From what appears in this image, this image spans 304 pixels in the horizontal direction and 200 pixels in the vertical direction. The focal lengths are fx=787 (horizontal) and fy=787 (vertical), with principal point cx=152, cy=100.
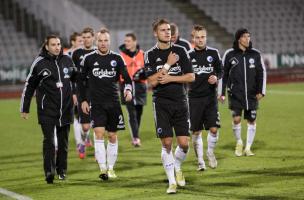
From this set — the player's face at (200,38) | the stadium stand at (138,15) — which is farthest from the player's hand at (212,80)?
the stadium stand at (138,15)

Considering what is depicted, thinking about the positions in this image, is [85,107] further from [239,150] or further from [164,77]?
[239,150]

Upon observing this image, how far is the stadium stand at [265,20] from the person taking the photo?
3712 centimetres

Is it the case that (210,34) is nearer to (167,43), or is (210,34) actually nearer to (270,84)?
(270,84)

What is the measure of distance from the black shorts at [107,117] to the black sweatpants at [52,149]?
486mm

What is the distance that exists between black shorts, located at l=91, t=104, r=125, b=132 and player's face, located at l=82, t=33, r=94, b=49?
8.14 ft

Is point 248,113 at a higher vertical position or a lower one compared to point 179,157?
higher

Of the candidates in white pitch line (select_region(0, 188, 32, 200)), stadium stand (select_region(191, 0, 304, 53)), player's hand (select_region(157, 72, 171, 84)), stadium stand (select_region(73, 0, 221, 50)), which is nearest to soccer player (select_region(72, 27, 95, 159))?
white pitch line (select_region(0, 188, 32, 200))

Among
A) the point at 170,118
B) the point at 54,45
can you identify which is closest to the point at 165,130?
the point at 170,118

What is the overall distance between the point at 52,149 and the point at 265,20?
2801cm

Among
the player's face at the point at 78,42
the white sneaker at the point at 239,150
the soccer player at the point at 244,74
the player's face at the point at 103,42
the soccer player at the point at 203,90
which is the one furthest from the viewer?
the player's face at the point at 78,42

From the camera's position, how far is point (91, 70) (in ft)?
37.4

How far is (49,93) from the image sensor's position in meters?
11.3

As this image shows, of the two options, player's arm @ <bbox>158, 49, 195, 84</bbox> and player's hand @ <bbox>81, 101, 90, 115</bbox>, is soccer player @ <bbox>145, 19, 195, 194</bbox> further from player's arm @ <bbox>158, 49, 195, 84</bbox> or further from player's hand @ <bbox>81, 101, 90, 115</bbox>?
player's hand @ <bbox>81, 101, 90, 115</bbox>

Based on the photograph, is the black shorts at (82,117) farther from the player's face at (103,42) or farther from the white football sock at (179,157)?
the white football sock at (179,157)
